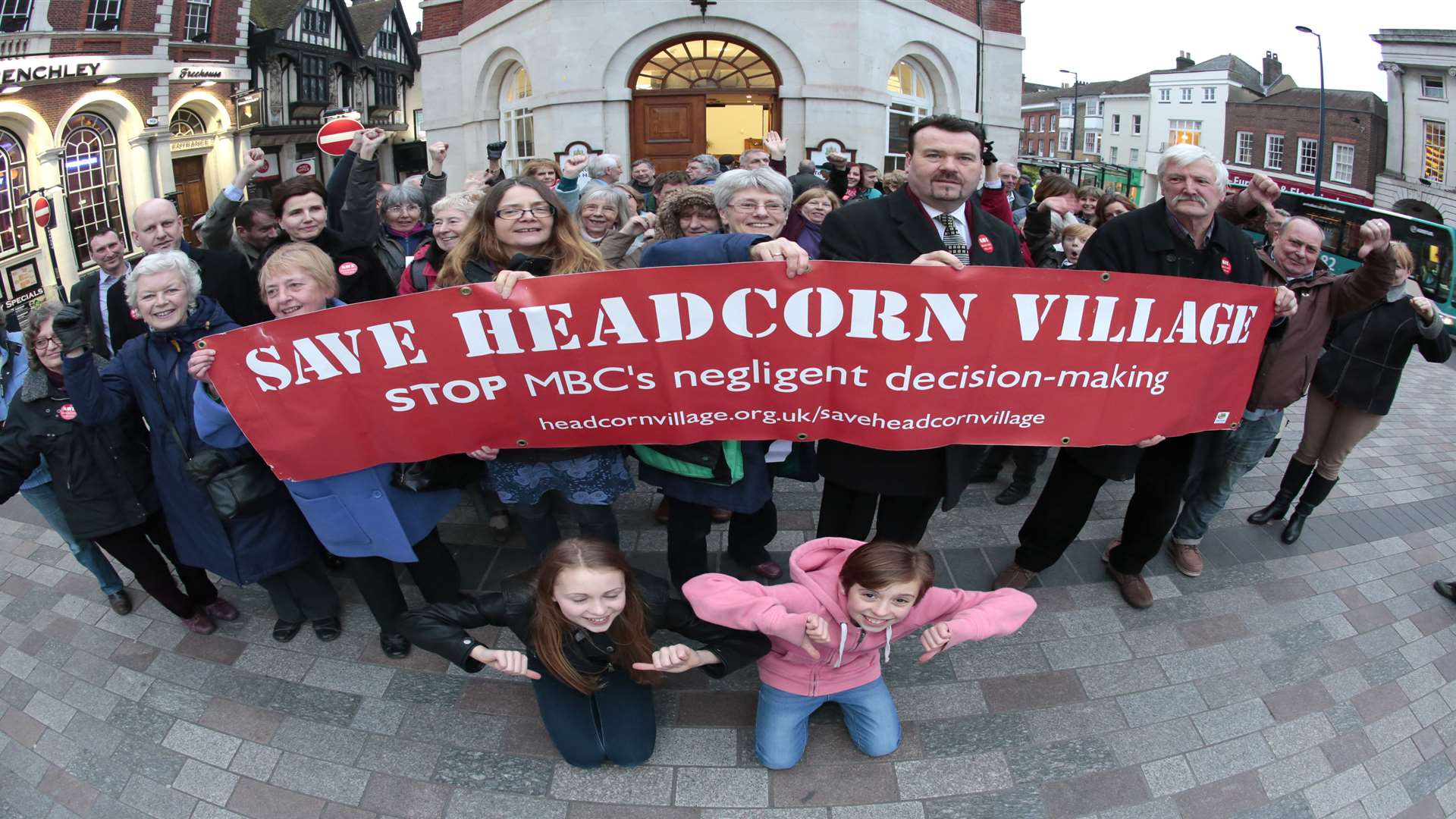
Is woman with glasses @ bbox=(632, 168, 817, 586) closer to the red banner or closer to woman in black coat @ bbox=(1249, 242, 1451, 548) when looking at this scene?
the red banner

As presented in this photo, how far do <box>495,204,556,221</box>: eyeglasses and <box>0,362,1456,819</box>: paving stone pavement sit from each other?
1.97m

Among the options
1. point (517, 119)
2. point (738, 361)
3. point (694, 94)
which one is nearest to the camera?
point (738, 361)

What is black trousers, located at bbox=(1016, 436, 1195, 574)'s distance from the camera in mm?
3793

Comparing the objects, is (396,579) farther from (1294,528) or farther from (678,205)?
(1294,528)

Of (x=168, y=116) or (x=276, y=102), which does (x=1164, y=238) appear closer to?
(x=168, y=116)

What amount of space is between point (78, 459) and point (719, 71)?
43.3 ft

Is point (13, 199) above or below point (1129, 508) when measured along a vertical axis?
above

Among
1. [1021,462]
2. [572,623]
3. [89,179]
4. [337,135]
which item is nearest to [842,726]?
[572,623]

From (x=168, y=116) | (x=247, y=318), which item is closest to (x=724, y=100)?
(x=247, y=318)

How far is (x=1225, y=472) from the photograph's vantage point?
4328mm

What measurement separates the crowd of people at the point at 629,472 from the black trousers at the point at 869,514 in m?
0.01

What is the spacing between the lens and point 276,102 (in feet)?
120

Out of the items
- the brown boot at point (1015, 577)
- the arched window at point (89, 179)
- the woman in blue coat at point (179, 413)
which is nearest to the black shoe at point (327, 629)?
the woman in blue coat at point (179, 413)

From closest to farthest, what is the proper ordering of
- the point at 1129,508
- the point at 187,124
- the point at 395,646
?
the point at 395,646, the point at 1129,508, the point at 187,124
